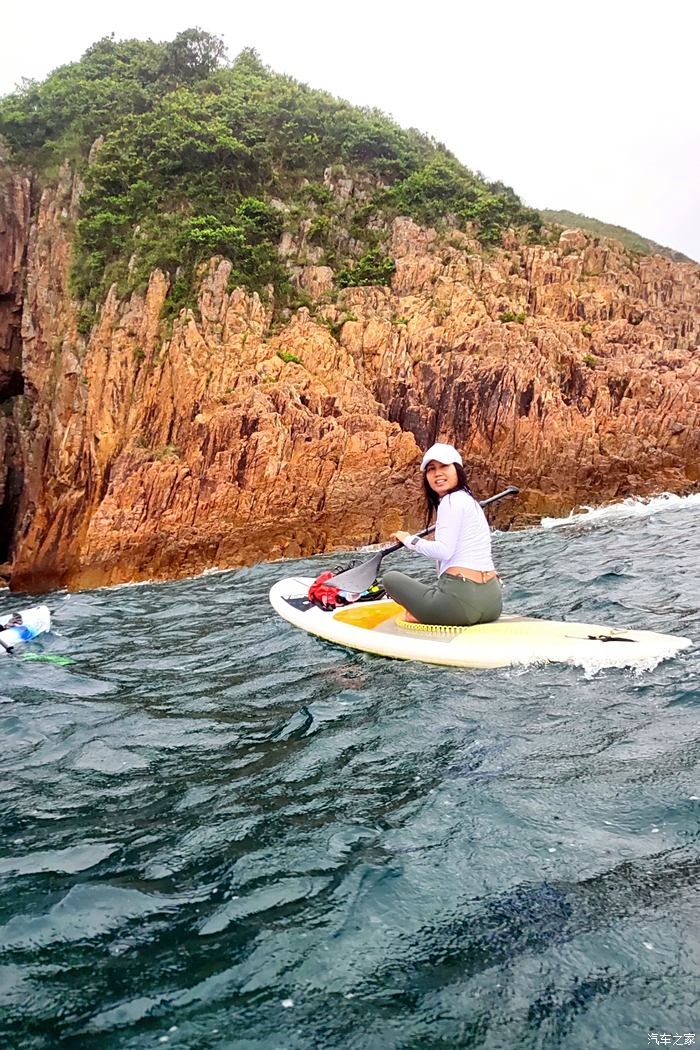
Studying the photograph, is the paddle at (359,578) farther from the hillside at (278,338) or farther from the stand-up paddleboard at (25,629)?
the hillside at (278,338)

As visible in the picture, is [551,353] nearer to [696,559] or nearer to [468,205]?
[468,205]

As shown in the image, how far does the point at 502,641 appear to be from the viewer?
621cm

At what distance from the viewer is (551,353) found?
19375mm

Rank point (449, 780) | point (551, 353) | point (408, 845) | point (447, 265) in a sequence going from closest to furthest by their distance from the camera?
1. point (408, 845)
2. point (449, 780)
3. point (551, 353)
4. point (447, 265)

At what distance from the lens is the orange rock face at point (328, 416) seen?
17219 millimetres

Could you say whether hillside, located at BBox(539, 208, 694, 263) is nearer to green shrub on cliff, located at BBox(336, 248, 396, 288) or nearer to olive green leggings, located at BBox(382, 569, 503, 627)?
green shrub on cliff, located at BBox(336, 248, 396, 288)

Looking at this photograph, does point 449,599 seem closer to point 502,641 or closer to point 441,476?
point 502,641

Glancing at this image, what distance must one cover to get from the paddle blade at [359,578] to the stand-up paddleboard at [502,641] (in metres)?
0.84

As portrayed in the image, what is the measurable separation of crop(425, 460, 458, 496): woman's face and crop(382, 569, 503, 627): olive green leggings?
0.84m

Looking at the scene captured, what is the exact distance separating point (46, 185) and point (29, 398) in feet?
25.8

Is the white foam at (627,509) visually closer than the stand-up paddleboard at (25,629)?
→ No

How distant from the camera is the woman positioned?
21.0 feet

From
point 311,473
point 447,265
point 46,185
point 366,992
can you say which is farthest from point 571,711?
point 46,185

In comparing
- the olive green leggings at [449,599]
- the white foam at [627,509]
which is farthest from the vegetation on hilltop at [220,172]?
the olive green leggings at [449,599]
